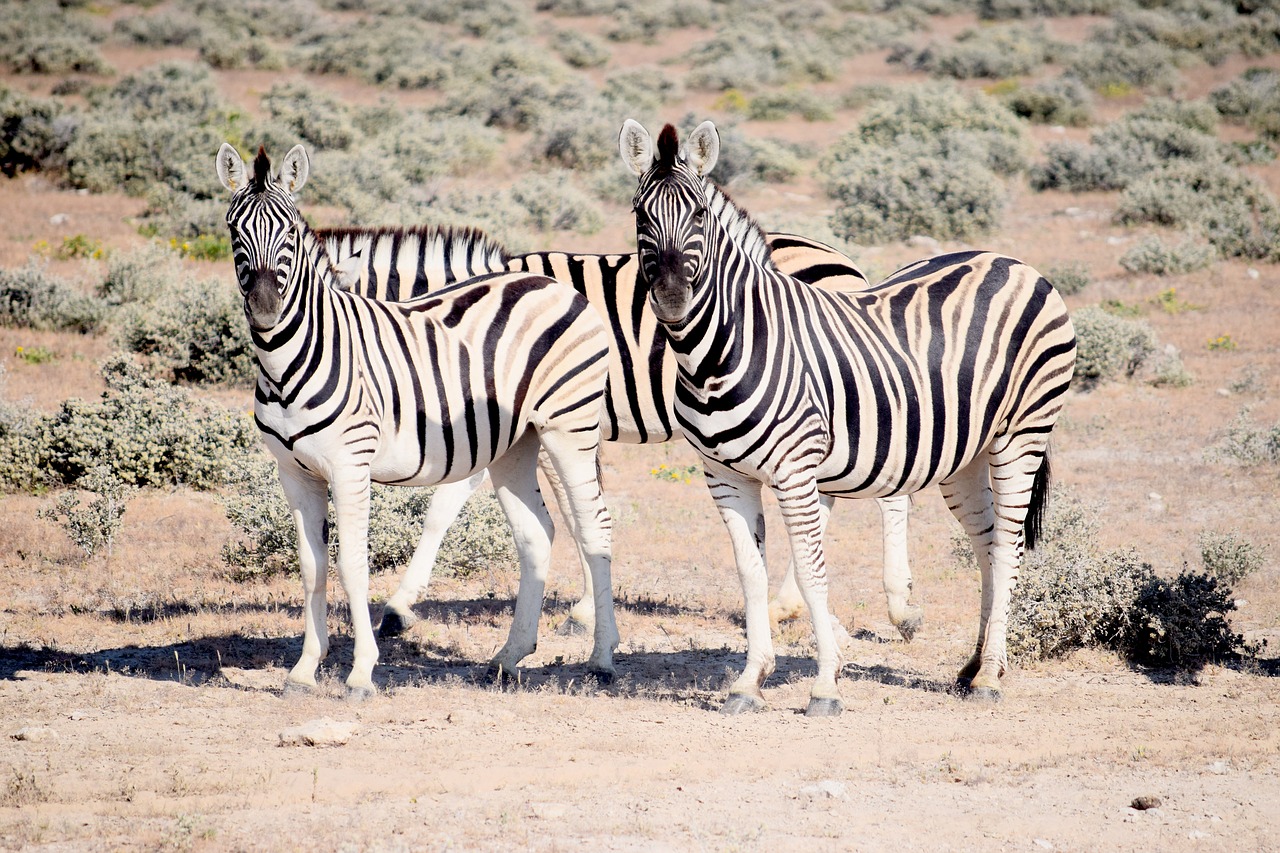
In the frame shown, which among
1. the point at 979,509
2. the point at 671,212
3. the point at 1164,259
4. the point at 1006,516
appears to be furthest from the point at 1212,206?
the point at 671,212

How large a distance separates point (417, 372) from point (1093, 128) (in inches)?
1050

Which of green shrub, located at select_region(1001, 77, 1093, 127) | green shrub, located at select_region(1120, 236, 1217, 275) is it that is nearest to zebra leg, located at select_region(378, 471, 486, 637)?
green shrub, located at select_region(1120, 236, 1217, 275)

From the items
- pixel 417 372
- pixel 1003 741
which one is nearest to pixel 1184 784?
pixel 1003 741

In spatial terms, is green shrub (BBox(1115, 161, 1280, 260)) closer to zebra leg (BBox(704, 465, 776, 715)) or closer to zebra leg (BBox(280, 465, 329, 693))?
zebra leg (BBox(704, 465, 776, 715))

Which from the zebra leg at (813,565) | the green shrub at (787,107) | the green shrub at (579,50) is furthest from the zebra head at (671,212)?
the green shrub at (579,50)

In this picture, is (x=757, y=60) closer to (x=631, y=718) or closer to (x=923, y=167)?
(x=923, y=167)

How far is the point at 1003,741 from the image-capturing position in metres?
6.62

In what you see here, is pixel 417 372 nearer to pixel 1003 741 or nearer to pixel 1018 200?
pixel 1003 741

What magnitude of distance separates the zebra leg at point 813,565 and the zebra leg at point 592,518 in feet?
4.27

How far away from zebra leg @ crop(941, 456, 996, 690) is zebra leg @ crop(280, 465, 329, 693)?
12.6 ft

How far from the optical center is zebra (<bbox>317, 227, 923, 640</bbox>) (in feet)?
28.0

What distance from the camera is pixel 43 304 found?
601 inches

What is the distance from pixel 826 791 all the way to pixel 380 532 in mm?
5602

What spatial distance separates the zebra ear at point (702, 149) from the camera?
6.61m
